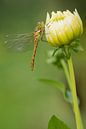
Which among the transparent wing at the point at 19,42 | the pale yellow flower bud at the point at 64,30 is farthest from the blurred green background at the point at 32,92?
the pale yellow flower bud at the point at 64,30

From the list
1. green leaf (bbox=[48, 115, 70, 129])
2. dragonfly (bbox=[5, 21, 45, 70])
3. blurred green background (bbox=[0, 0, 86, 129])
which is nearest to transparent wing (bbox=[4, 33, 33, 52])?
dragonfly (bbox=[5, 21, 45, 70])

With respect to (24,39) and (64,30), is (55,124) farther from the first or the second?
(24,39)

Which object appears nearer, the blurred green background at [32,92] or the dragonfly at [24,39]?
the dragonfly at [24,39]

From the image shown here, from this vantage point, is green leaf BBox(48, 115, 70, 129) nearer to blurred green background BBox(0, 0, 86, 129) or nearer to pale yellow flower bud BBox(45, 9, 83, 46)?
pale yellow flower bud BBox(45, 9, 83, 46)

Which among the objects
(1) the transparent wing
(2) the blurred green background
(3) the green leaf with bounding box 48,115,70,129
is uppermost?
(2) the blurred green background

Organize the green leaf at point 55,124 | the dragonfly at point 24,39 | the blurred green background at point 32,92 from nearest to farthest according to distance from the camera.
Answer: the green leaf at point 55,124 < the dragonfly at point 24,39 < the blurred green background at point 32,92

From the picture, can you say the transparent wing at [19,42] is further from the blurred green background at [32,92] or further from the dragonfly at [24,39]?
the blurred green background at [32,92]
